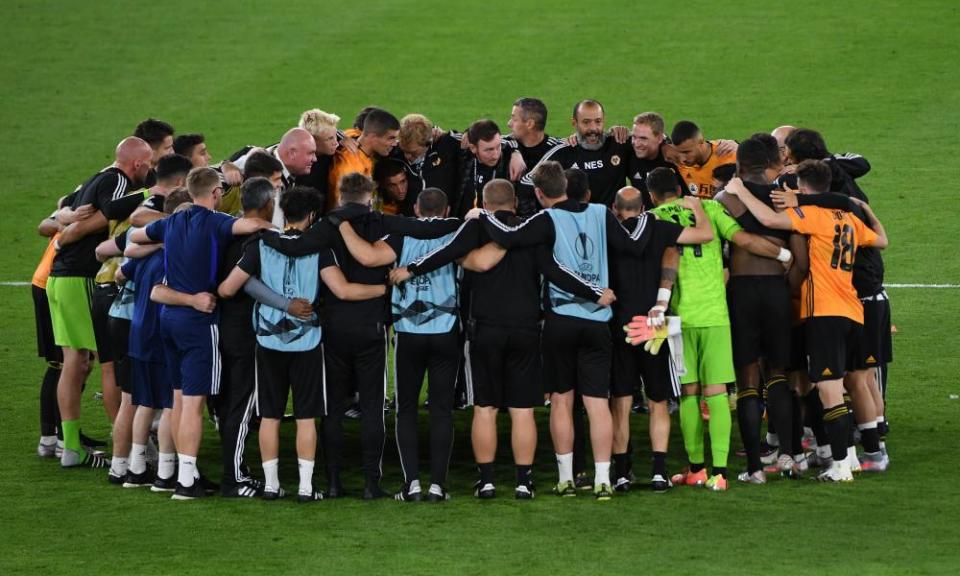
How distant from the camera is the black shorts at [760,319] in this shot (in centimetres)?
924

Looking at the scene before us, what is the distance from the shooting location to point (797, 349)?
9.63m

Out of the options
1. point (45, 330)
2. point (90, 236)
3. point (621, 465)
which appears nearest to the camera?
point (621, 465)

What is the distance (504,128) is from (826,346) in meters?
11.1

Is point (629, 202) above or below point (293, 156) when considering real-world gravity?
below

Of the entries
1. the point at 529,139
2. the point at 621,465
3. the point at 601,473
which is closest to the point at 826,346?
the point at 621,465

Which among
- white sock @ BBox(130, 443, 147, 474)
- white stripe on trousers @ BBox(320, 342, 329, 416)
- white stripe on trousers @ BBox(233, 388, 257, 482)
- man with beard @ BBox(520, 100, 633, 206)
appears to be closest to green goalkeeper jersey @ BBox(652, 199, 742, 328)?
man with beard @ BBox(520, 100, 633, 206)

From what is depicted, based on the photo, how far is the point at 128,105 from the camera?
21891 millimetres

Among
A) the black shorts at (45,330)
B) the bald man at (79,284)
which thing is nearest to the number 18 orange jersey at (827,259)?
the bald man at (79,284)

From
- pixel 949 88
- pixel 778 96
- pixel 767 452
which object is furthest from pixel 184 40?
pixel 767 452

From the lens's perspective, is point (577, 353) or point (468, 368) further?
point (468, 368)

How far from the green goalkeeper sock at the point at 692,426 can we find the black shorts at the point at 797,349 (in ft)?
2.61

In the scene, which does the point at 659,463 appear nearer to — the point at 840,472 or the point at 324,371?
the point at 840,472

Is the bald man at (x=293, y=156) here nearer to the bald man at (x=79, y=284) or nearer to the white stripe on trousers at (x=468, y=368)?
the bald man at (x=79, y=284)

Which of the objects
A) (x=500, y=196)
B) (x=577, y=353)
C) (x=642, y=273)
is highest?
(x=500, y=196)
